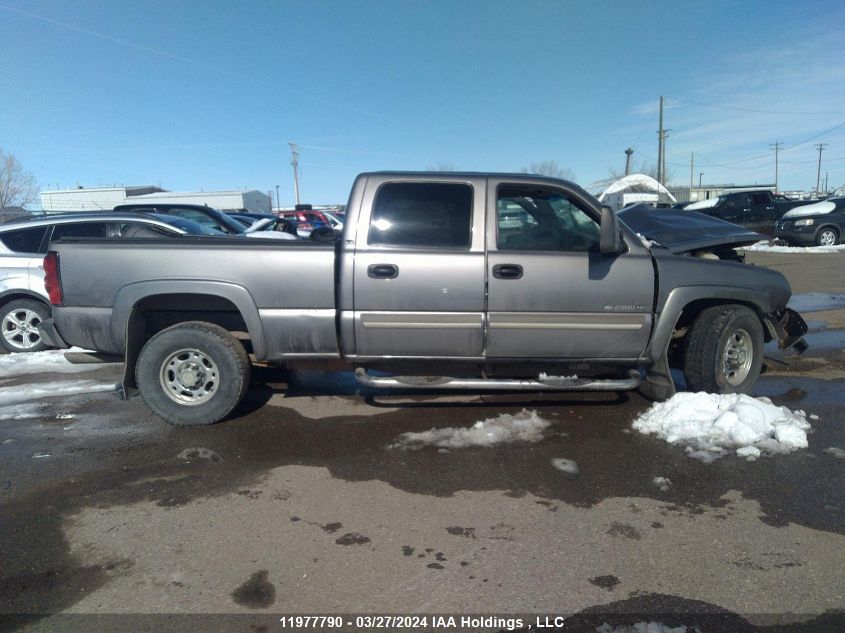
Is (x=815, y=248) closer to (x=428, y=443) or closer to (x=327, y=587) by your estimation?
(x=428, y=443)

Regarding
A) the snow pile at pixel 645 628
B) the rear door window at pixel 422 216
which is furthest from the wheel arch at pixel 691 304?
the snow pile at pixel 645 628

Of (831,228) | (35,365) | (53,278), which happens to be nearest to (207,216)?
(35,365)

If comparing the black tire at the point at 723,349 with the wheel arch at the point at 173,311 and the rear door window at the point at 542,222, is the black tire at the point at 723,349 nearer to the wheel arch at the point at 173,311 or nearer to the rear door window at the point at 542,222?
the rear door window at the point at 542,222

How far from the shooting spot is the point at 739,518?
3.14 metres

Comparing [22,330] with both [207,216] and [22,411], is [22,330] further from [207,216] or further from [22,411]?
[207,216]

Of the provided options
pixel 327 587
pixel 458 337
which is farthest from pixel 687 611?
pixel 458 337

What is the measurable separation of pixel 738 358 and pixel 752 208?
2149 cm

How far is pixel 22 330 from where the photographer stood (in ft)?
23.0

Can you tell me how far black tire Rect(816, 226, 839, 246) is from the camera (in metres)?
17.7

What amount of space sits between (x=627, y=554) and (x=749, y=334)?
279 centimetres

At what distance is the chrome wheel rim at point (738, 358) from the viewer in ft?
15.6

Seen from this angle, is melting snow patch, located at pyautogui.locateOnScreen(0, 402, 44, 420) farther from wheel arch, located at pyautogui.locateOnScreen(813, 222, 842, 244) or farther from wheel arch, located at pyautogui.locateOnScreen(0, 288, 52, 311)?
wheel arch, located at pyautogui.locateOnScreen(813, 222, 842, 244)

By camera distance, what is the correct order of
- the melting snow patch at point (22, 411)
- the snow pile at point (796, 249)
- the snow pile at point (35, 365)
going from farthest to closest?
the snow pile at point (796, 249)
the snow pile at point (35, 365)
the melting snow patch at point (22, 411)

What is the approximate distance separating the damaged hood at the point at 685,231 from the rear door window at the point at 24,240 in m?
7.25
